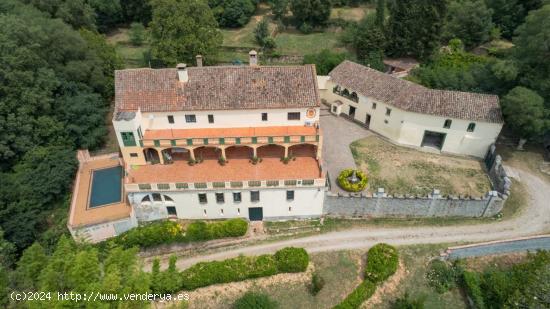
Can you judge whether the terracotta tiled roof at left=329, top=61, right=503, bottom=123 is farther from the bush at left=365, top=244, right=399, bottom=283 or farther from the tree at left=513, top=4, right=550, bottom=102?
the bush at left=365, top=244, right=399, bottom=283

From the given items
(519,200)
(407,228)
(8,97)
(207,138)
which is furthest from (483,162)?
(8,97)

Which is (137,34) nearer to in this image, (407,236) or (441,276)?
(407,236)

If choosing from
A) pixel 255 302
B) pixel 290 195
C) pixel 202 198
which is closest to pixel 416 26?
pixel 290 195

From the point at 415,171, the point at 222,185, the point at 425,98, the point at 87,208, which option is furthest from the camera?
the point at 425,98

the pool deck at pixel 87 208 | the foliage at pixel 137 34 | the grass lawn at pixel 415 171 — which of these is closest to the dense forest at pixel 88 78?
the pool deck at pixel 87 208

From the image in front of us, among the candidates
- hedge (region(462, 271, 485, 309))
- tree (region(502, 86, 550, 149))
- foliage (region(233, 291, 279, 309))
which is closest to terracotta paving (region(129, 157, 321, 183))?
foliage (region(233, 291, 279, 309))

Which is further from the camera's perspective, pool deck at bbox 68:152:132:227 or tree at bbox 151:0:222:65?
tree at bbox 151:0:222:65

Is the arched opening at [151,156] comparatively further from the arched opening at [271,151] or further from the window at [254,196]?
the window at [254,196]
